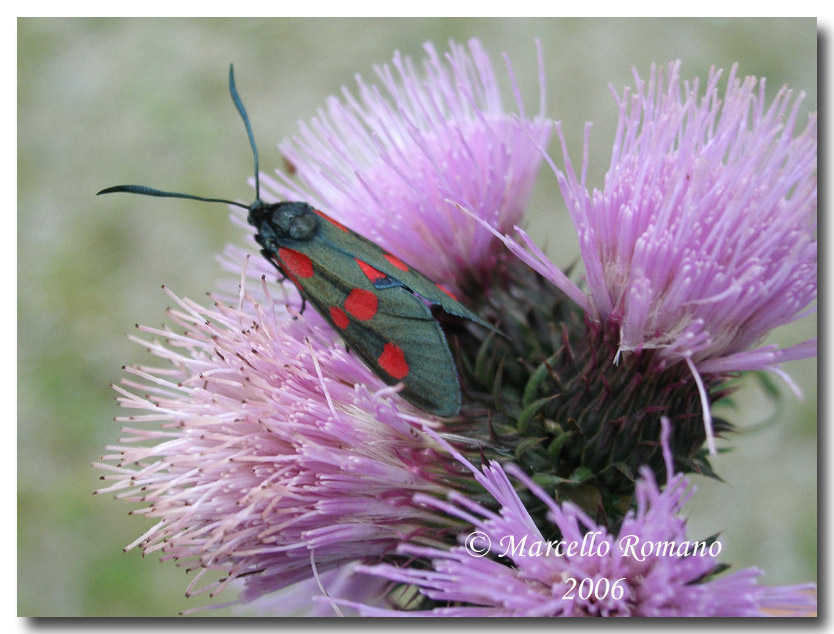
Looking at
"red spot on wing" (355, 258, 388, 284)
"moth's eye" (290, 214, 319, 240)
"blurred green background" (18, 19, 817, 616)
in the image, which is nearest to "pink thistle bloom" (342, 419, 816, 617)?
"red spot on wing" (355, 258, 388, 284)

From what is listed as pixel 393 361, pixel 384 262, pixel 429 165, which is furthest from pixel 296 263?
pixel 429 165

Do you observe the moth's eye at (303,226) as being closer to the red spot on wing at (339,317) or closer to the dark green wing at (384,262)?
the dark green wing at (384,262)

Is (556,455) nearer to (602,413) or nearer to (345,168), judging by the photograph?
(602,413)

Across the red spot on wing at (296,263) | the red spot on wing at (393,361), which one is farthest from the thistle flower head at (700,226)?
the red spot on wing at (296,263)

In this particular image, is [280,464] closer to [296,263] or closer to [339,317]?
[339,317]

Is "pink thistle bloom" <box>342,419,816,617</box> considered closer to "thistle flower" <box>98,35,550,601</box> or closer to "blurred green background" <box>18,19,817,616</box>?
"thistle flower" <box>98,35,550,601</box>

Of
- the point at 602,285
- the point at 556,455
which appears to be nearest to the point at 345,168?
the point at 602,285
